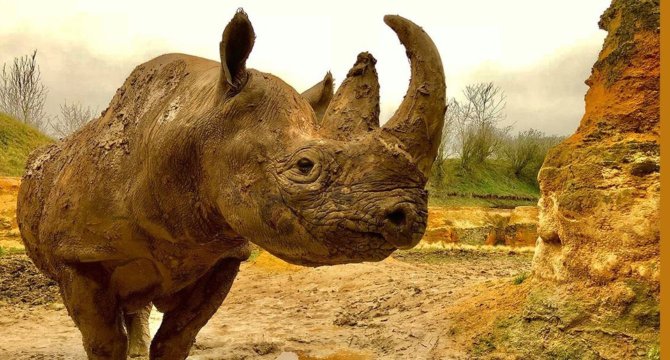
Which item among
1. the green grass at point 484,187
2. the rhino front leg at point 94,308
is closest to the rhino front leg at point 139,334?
the rhino front leg at point 94,308

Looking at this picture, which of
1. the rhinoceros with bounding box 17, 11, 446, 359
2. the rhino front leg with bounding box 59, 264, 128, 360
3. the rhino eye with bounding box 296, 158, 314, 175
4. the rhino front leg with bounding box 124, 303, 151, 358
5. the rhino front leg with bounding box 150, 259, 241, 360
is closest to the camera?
the rhinoceros with bounding box 17, 11, 446, 359

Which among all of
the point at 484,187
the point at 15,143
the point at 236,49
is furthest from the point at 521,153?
the point at 236,49

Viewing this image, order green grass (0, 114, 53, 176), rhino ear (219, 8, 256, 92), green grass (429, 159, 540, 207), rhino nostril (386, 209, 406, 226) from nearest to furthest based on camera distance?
rhino nostril (386, 209, 406, 226) < rhino ear (219, 8, 256, 92) < green grass (0, 114, 53, 176) < green grass (429, 159, 540, 207)

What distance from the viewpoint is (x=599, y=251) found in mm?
5066

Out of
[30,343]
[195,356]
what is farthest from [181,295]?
[30,343]

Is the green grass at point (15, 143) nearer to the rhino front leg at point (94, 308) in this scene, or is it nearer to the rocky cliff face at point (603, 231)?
the rhino front leg at point (94, 308)

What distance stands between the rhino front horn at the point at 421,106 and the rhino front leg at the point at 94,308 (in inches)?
91.0

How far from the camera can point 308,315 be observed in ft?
26.0

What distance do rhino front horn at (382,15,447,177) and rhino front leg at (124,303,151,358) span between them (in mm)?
4411

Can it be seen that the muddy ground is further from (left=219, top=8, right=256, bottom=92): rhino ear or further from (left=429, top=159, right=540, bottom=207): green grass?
(left=429, top=159, right=540, bottom=207): green grass

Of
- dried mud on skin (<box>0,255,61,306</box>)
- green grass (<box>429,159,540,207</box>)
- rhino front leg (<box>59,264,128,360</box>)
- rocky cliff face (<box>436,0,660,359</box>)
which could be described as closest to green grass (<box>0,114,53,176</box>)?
dried mud on skin (<box>0,255,61,306</box>)

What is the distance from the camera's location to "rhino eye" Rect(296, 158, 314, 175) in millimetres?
2424

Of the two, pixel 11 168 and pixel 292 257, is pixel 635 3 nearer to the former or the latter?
pixel 292 257

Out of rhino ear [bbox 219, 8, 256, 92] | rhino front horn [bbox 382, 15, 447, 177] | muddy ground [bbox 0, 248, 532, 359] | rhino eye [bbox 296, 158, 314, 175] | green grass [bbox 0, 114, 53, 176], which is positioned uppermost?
green grass [bbox 0, 114, 53, 176]
